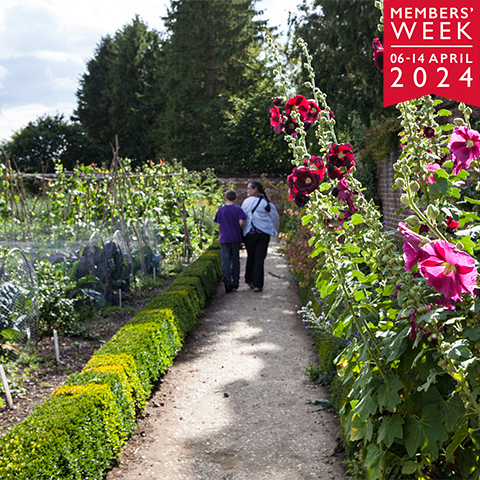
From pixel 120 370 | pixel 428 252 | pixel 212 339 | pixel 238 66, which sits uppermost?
pixel 238 66

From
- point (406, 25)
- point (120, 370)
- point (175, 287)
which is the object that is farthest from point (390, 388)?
point (175, 287)

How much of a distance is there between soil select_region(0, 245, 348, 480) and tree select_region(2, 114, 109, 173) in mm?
24694

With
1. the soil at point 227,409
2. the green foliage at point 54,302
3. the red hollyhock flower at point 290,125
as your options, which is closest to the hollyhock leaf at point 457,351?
the red hollyhock flower at point 290,125

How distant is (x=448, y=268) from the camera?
3.67 ft

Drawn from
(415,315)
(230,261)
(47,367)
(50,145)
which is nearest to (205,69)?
(50,145)

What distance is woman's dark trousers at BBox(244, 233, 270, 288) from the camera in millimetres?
7195

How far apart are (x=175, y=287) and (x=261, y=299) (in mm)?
1695

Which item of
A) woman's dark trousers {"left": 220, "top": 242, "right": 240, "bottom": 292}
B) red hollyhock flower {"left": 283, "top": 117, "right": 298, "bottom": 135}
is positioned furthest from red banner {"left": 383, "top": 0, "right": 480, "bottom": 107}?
woman's dark trousers {"left": 220, "top": 242, "right": 240, "bottom": 292}

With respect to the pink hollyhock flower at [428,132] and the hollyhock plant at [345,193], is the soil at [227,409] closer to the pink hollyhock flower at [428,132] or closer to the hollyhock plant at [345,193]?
the hollyhock plant at [345,193]

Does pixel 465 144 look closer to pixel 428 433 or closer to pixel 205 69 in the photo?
pixel 428 433

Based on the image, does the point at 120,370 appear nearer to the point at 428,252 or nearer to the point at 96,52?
the point at 428,252

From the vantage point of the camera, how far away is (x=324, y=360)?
12.8 feet

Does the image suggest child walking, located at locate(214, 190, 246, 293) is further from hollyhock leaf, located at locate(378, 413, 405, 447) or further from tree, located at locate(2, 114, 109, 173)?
tree, located at locate(2, 114, 109, 173)

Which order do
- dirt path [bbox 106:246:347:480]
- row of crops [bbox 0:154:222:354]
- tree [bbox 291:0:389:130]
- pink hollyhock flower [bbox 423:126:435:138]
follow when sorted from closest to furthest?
pink hollyhock flower [bbox 423:126:435:138] → dirt path [bbox 106:246:347:480] → row of crops [bbox 0:154:222:354] → tree [bbox 291:0:389:130]
